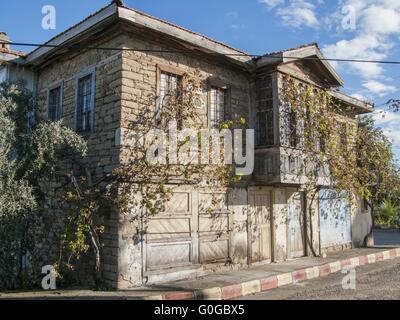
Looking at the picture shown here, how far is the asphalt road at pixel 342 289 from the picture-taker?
26.3ft

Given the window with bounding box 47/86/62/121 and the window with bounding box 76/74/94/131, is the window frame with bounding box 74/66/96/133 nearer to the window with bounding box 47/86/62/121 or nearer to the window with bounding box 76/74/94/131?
the window with bounding box 76/74/94/131

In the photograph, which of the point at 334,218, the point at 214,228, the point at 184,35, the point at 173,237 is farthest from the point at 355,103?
the point at 173,237

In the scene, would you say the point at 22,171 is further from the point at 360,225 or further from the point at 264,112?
the point at 360,225

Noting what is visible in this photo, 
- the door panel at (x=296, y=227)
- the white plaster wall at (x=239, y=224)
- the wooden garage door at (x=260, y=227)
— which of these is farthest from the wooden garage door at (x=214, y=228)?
the door panel at (x=296, y=227)

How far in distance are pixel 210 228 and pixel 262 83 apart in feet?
14.1

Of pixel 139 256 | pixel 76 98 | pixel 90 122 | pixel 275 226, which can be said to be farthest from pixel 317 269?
pixel 76 98

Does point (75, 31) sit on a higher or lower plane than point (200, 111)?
higher

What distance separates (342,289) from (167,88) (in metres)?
5.85

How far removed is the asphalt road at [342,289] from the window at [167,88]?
14.6 ft

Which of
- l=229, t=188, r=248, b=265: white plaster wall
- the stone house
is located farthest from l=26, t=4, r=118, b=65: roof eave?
l=229, t=188, r=248, b=265: white plaster wall

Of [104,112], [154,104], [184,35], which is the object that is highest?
[184,35]

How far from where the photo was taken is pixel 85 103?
32.4 ft

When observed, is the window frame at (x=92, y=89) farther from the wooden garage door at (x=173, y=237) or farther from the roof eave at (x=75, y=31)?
the wooden garage door at (x=173, y=237)

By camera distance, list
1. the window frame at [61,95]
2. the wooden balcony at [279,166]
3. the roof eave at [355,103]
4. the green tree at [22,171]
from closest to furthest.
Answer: the green tree at [22,171] < the window frame at [61,95] < the wooden balcony at [279,166] < the roof eave at [355,103]
